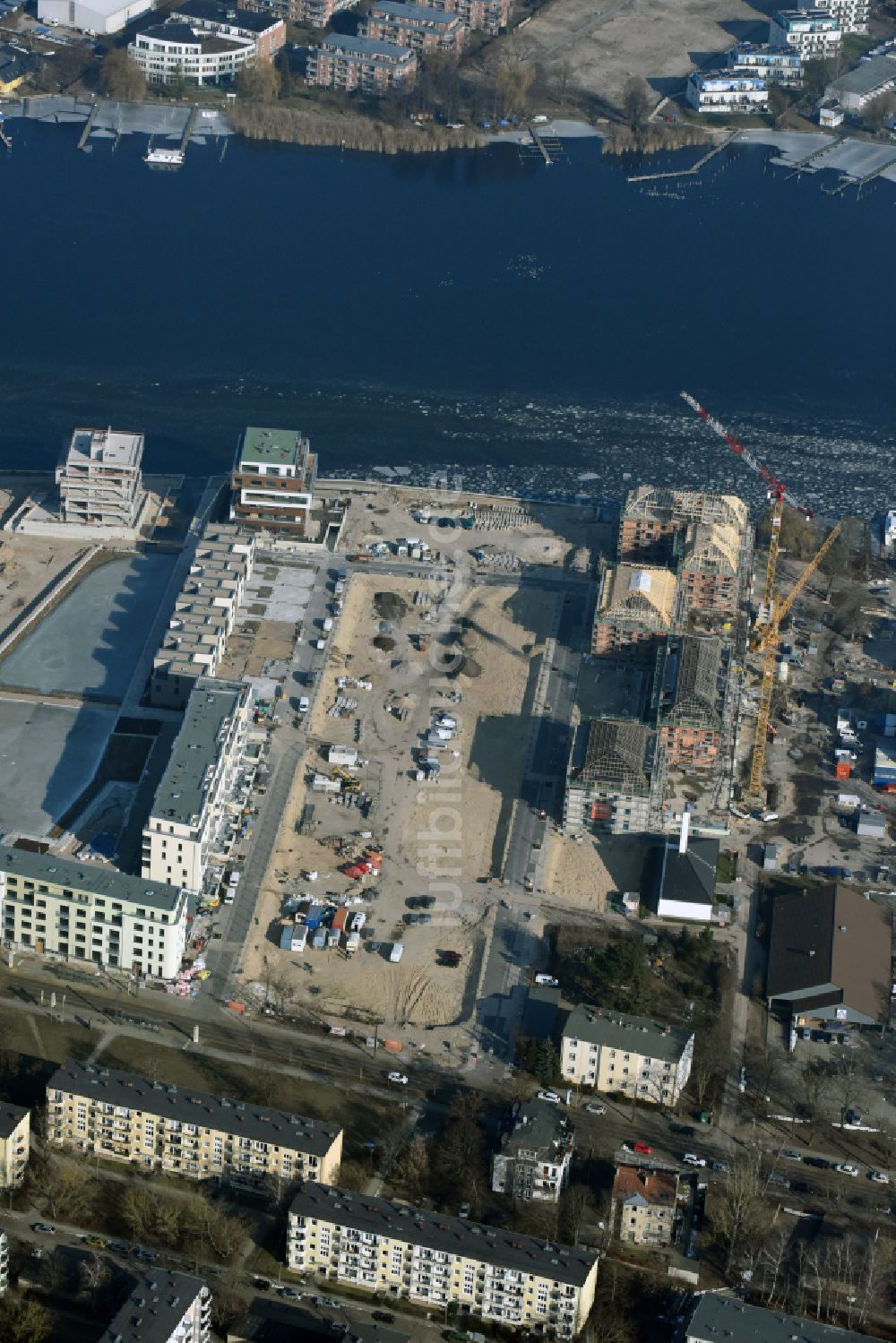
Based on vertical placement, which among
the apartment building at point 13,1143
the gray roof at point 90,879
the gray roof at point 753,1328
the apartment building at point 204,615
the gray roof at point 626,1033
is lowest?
the apartment building at point 13,1143

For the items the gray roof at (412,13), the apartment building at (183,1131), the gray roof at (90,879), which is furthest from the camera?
the gray roof at (412,13)

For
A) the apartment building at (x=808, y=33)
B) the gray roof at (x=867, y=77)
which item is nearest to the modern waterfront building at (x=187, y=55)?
the apartment building at (x=808, y=33)

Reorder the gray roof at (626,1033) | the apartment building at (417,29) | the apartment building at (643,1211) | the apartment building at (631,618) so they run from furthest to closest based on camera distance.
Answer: the apartment building at (417,29)
the apartment building at (631,618)
the gray roof at (626,1033)
the apartment building at (643,1211)

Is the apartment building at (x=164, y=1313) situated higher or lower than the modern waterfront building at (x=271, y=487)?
lower

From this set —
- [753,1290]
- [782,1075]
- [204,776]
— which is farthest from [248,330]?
[753,1290]

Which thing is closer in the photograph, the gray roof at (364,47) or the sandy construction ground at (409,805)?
the sandy construction ground at (409,805)

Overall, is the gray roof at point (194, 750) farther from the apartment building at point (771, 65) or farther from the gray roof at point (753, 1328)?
the apartment building at point (771, 65)

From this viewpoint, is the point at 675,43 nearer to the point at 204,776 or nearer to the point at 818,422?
the point at 818,422
